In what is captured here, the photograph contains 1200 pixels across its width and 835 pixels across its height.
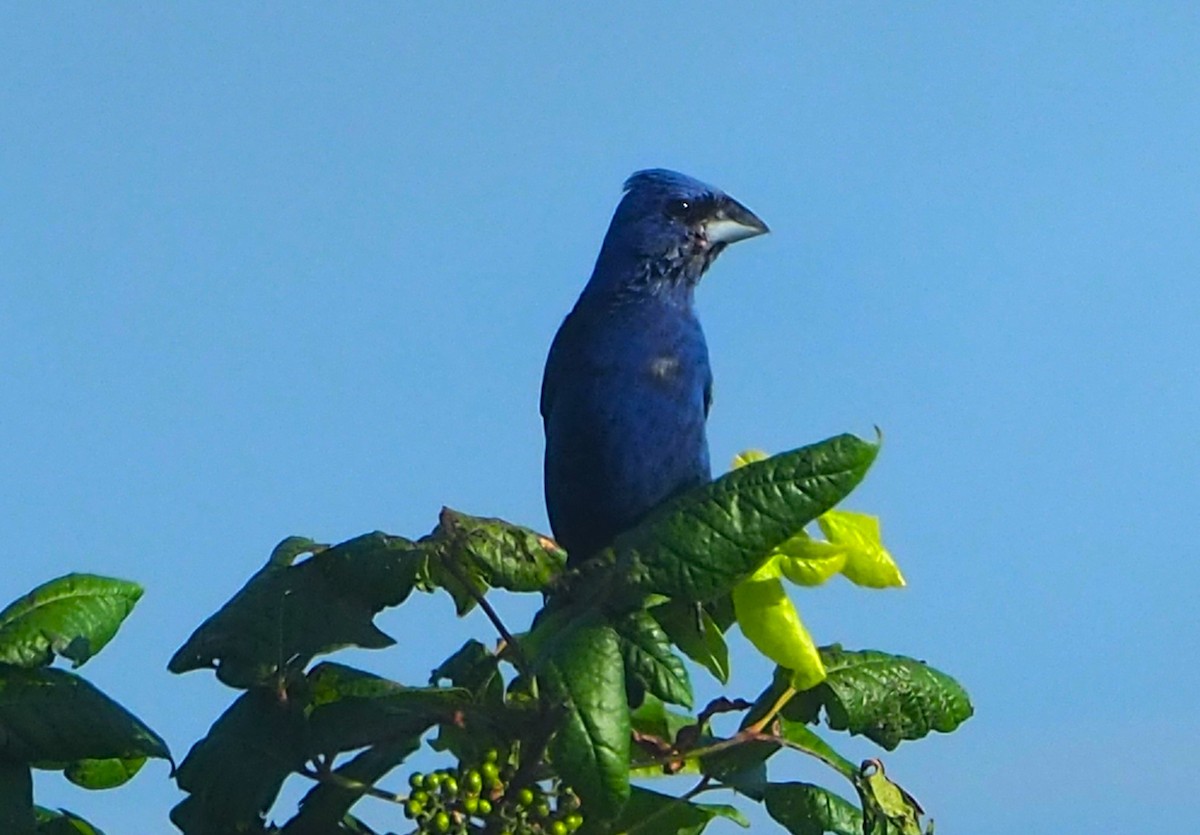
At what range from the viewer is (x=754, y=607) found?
2891mm

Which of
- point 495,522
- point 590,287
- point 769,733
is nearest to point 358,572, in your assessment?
point 495,522

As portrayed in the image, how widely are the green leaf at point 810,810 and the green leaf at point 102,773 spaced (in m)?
1.21

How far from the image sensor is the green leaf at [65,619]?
295cm

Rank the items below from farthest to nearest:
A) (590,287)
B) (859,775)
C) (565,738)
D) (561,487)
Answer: (590,287), (561,487), (859,775), (565,738)

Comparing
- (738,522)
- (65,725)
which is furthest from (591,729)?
(65,725)

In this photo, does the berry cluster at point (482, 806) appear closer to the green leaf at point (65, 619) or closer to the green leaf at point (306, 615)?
the green leaf at point (306, 615)

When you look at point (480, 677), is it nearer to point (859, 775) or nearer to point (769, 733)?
point (769, 733)

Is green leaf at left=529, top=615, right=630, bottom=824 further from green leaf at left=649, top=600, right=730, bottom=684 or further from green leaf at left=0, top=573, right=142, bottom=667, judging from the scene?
green leaf at left=0, top=573, right=142, bottom=667

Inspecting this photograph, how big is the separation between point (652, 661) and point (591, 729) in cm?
19

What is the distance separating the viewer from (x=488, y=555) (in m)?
2.82

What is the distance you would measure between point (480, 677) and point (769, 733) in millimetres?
523

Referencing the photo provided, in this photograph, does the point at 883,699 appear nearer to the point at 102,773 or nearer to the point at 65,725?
the point at 65,725

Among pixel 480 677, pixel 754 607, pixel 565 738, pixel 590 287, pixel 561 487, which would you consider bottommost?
pixel 565 738

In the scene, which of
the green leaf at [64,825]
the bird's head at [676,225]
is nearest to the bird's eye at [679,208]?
the bird's head at [676,225]
